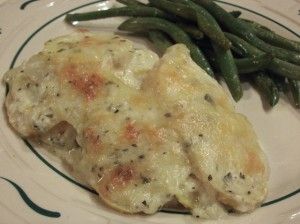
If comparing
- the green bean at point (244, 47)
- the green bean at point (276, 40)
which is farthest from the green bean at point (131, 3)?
the green bean at point (276, 40)

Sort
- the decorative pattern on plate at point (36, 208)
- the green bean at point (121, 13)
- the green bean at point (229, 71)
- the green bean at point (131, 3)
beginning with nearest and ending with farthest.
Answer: the decorative pattern on plate at point (36, 208) < the green bean at point (229, 71) < the green bean at point (121, 13) < the green bean at point (131, 3)

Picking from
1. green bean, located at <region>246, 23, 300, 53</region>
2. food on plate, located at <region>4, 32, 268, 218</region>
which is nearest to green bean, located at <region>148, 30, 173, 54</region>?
food on plate, located at <region>4, 32, 268, 218</region>

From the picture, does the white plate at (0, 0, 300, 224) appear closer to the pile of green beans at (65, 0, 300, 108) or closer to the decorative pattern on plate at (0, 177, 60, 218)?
the decorative pattern on plate at (0, 177, 60, 218)

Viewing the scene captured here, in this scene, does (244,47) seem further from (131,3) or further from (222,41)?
(131,3)

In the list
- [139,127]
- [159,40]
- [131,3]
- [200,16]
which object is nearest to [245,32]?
[200,16]

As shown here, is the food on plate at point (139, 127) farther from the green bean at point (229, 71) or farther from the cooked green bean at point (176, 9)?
the cooked green bean at point (176, 9)

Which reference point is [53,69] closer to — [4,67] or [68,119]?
[68,119]
